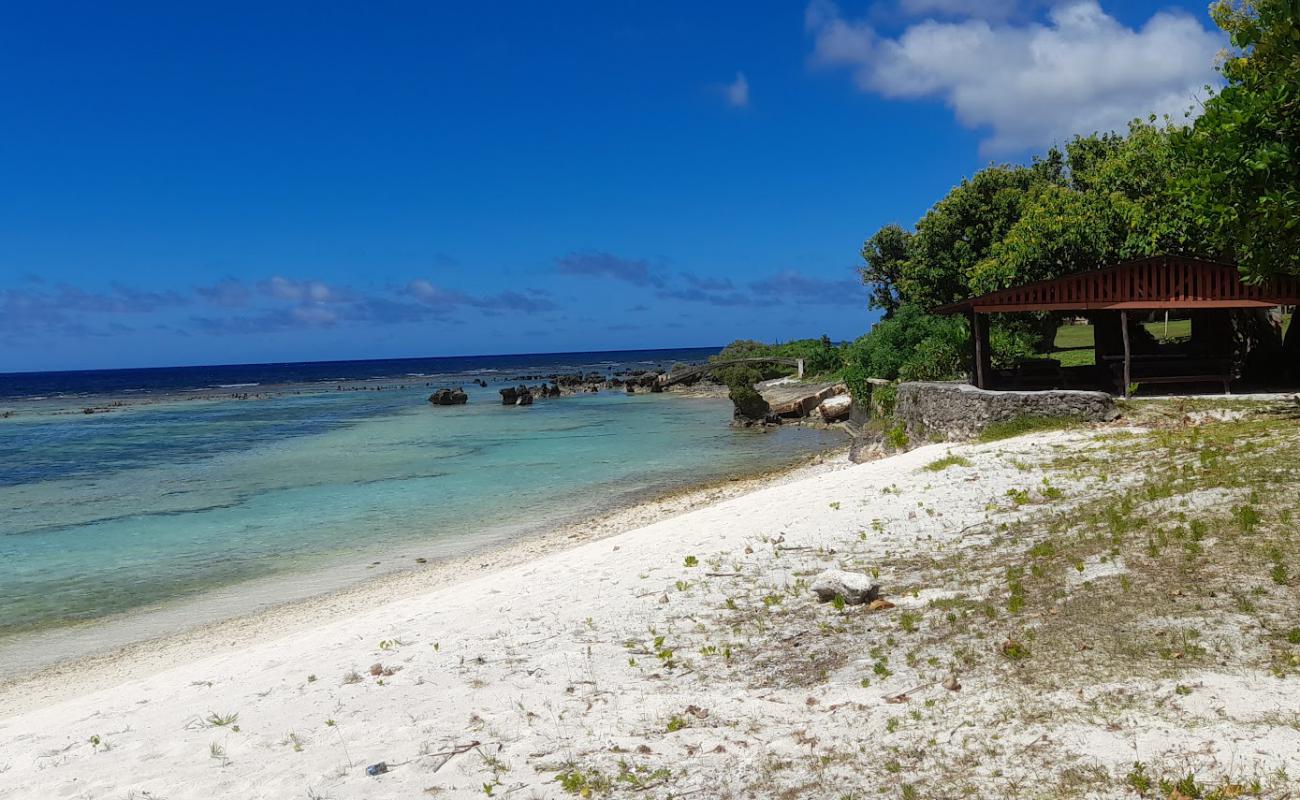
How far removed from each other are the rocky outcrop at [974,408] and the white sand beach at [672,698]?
5645mm

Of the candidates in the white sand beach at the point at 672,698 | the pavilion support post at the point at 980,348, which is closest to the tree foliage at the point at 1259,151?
the pavilion support post at the point at 980,348

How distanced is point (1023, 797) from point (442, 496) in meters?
19.4

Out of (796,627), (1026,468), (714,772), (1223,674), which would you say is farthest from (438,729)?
(1026,468)

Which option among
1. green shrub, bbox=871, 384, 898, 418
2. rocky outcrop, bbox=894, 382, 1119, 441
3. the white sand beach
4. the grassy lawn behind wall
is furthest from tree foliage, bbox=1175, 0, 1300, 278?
the grassy lawn behind wall

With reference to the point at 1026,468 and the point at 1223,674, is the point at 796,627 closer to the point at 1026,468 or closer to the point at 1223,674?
the point at 1223,674

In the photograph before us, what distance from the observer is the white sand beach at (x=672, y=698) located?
5.49 metres

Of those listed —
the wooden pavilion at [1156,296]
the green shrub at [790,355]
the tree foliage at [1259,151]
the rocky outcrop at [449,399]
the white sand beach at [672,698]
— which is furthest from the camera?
the rocky outcrop at [449,399]

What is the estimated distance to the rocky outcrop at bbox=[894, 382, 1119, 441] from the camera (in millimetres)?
16078

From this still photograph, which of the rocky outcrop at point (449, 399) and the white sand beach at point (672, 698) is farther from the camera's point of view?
the rocky outcrop at point (449, 399)

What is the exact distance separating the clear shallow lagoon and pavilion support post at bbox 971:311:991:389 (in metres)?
7.19

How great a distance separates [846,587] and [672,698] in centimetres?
240

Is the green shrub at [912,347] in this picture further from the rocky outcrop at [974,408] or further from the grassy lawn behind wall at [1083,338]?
the rocky outcrop at [974,408]

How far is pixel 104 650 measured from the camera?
1167cm

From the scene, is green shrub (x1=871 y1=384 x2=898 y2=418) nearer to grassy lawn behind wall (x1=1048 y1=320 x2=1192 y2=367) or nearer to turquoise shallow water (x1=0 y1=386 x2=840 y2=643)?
turquoise shallow water (x1=0 y1=386 x2=840 y2=643)
